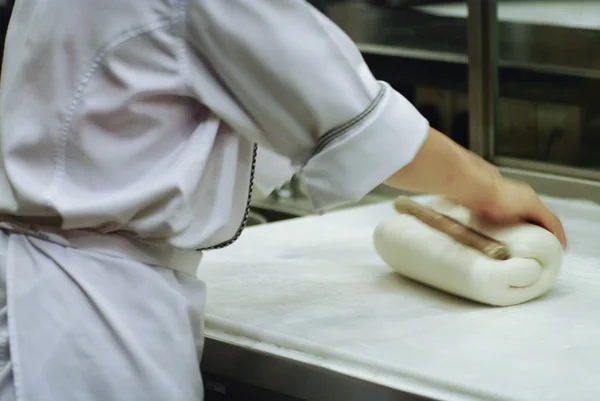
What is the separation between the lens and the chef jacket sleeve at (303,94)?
0.79 metres

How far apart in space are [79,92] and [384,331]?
413 mm

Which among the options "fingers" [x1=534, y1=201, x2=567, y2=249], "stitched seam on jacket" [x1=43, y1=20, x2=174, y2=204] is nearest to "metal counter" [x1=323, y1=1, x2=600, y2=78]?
"fingers" [x1=534, y1=201, x2=567, y2=249]

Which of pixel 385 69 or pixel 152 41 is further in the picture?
pixel 385 69

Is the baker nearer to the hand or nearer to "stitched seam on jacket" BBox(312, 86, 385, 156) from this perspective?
"stitched seam on jacket" BBox(312, 86, 385, 156)

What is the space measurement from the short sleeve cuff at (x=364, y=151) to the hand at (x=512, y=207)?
181mm

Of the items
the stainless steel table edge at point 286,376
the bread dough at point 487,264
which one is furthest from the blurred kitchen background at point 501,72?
the stainless steel table edge at point 286,376

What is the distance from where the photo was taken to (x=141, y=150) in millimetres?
834

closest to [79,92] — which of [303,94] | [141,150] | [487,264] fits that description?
[141,150]

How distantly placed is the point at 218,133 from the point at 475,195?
0.29m

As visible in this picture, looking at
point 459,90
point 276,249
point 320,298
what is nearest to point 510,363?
point 320,298

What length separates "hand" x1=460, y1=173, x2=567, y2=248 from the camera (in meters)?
1.03

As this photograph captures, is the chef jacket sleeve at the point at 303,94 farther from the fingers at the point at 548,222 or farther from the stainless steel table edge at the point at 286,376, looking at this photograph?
the fingers at the point at 548,222

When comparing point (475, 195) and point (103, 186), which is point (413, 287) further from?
point (103, 186)

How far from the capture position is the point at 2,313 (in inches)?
32.9
